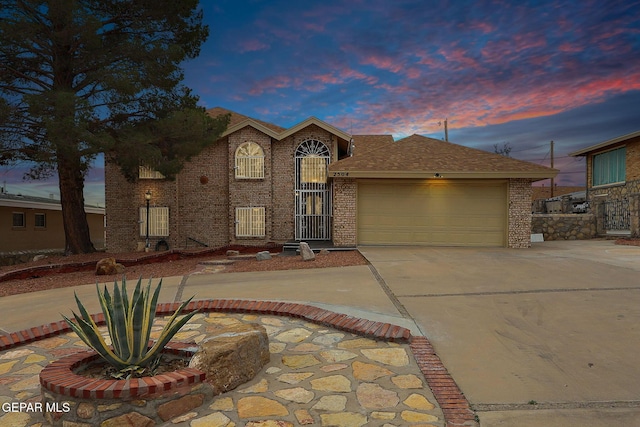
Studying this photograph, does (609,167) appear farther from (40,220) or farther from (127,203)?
(40,220)

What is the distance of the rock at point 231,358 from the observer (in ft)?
10.5

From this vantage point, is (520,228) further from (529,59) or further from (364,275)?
(364,275)

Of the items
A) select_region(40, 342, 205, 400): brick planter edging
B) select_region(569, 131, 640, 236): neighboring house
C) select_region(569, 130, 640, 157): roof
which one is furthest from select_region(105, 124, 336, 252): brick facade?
select_region(569, 130, 640, 157): roof

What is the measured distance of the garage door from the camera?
1323 cm

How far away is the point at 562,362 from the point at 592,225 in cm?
1692

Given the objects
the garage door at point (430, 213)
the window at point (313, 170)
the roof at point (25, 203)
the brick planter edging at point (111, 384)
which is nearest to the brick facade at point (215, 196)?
the window at point (313, 170)

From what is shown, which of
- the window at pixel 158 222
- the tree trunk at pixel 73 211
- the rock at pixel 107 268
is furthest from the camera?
the window at pixel 158 222

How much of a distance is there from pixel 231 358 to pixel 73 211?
48.2 ft

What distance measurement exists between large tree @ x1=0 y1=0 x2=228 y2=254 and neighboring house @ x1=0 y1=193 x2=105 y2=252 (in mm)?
6861

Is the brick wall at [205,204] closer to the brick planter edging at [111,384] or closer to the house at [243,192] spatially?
the house at [243,192]

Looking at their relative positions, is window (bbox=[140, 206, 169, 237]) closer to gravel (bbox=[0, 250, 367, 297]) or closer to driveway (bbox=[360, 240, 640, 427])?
gravel (bbox=[0, 250, 367, 297])

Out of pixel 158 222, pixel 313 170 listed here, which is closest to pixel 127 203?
pixel 158 222

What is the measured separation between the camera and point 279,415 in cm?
287

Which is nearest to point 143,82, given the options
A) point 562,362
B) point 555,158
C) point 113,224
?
point 113,224
